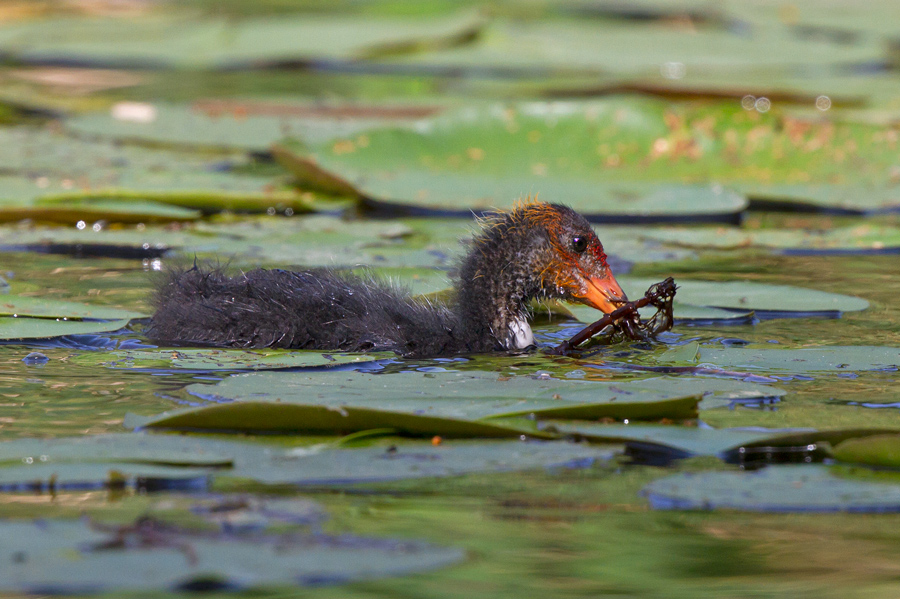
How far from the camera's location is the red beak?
4113 millimetres

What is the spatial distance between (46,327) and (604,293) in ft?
6.05

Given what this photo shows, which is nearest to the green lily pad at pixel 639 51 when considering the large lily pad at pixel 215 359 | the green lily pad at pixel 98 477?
the large lily pad at pixel 215 359

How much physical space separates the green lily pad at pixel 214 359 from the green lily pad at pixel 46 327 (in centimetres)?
23

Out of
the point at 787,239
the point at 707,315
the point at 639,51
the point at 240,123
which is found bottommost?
the point at 707,315

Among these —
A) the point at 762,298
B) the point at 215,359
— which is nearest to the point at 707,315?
the point at 762,298

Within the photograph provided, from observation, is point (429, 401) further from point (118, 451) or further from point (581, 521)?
point (118, 451)

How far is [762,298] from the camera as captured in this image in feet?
14.8

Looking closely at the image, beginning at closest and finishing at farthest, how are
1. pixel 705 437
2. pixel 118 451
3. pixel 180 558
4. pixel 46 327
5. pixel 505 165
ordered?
1. pixel 180 558
2. pixel 118 451
3. pixel 705 437
4. pixel 46 327
5. pixel 505 165

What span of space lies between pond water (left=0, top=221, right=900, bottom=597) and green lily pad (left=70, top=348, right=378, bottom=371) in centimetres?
8

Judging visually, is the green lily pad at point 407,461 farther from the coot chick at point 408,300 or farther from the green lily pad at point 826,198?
the green lily pad at point 826,198

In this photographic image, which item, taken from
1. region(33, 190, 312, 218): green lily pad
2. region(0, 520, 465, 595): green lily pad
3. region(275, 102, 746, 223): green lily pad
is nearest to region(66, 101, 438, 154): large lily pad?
region(275, 102, 746, 223): green lily pad

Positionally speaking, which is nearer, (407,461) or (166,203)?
(407,461)

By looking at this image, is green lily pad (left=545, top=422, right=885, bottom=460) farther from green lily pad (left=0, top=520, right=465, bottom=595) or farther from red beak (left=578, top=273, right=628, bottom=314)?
red beak (left=578, top=273, right=628, bottom=314)

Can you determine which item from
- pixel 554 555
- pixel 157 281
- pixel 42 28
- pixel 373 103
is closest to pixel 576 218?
pixel 157 281
